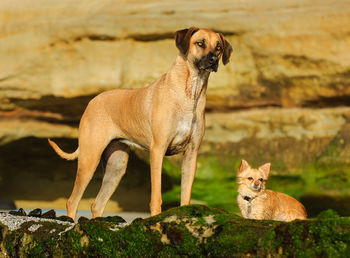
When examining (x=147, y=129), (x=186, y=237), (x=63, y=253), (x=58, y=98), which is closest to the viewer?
(x=186, y=237)

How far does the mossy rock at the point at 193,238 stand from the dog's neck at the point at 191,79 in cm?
214

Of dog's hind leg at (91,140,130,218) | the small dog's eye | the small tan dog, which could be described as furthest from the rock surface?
the small tan dog

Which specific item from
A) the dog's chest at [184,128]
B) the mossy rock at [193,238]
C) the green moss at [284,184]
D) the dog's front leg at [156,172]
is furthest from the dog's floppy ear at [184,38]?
the green moss at [284,184]

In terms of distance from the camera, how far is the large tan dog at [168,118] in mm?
7262

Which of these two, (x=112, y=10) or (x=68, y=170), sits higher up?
(x=112, y=10)

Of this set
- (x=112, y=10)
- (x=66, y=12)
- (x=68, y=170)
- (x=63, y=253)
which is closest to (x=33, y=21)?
(x=66, y=12)

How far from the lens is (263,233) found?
4.89 meters

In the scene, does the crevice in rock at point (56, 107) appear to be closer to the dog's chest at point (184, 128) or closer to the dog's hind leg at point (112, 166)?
the dog's hind leg at point (112, 166)

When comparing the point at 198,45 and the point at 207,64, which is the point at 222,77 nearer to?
the point at 198,45

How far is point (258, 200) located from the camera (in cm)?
696

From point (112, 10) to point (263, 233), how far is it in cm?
736

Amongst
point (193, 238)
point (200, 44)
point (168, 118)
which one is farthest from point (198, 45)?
point (193, 238)

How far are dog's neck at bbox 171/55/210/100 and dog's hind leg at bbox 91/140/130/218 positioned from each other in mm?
1621

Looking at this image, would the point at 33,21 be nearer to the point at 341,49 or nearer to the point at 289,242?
the point at 341,49
